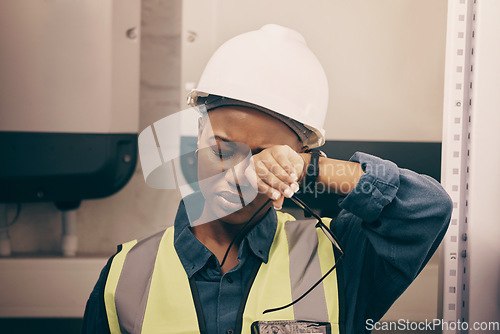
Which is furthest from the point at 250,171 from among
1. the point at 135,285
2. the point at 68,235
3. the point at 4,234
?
the point at 4,234

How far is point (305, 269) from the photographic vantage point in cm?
75

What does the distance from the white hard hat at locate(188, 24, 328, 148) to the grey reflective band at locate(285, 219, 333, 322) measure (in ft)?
0.54

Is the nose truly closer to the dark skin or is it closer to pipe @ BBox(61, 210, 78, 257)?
the dark skin

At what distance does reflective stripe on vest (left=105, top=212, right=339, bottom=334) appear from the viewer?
2.30ft

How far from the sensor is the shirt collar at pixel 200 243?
0.73m

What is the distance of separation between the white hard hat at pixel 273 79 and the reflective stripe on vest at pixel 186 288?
202 millimetres

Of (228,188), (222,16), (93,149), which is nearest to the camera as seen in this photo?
(228,188)

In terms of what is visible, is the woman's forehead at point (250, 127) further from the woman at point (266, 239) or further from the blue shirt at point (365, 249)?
the blue shirt at point (365, 249)

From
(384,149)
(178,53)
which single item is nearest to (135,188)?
(178,53)

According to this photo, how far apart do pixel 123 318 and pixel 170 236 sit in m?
0.16

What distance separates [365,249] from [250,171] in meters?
0.25

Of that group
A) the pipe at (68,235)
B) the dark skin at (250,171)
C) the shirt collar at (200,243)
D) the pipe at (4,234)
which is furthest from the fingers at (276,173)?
the pipe at (4,234)

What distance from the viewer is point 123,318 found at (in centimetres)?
71

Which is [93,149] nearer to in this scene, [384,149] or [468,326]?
[384,149]
